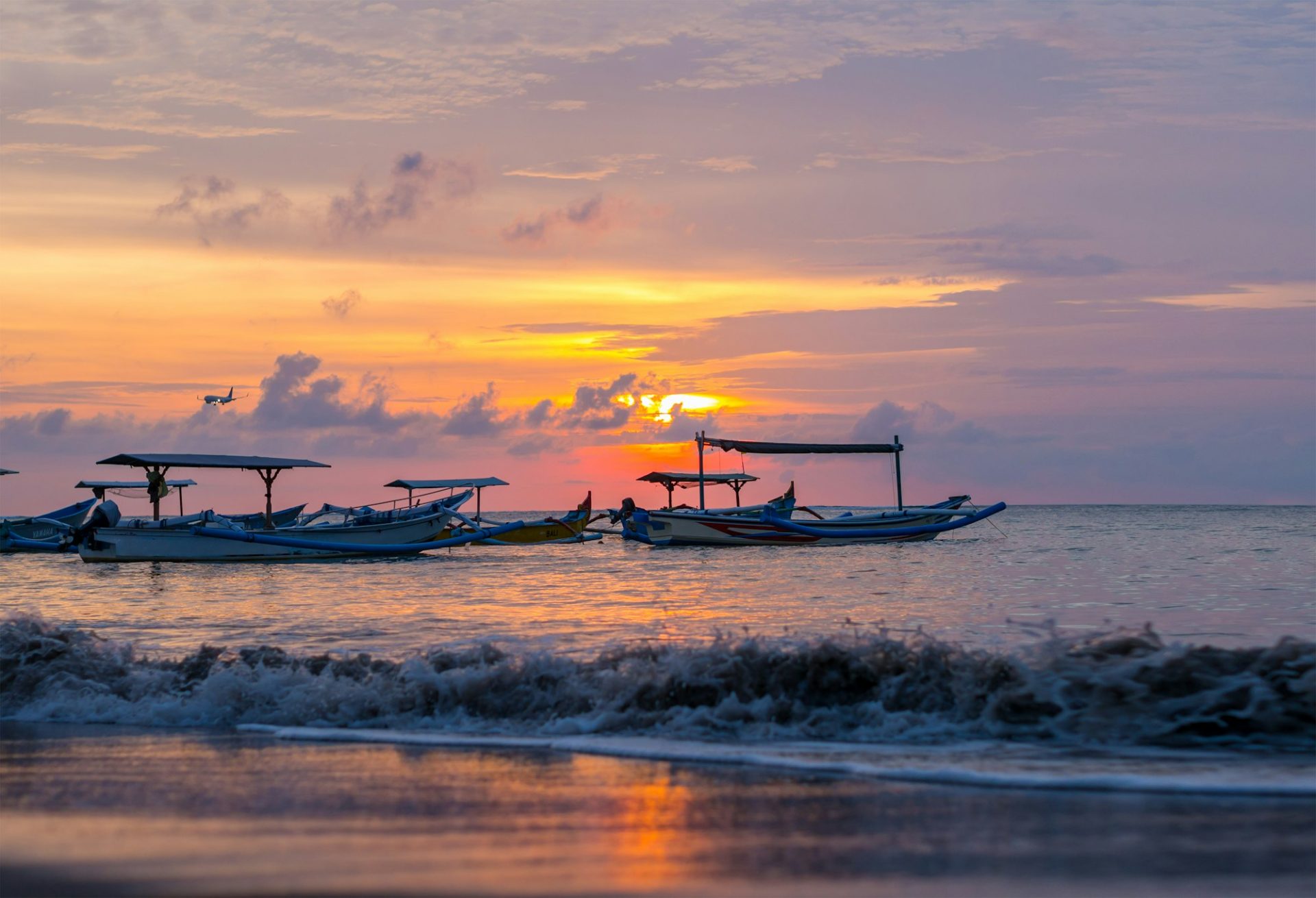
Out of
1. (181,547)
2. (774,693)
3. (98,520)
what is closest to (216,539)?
(181,547)

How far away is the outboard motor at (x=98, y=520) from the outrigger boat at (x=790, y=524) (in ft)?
78.2

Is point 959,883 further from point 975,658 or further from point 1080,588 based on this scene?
point 1080,588

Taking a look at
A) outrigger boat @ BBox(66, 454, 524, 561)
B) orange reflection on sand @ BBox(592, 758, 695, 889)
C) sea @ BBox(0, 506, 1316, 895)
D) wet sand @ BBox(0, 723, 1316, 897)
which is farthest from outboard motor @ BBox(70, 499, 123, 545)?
orange reflection on sand @ BBox(592, 758, 695, 889)

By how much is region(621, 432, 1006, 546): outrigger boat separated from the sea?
114ft

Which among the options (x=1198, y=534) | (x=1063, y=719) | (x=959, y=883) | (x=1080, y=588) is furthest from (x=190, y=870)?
(x=1198, y=534)

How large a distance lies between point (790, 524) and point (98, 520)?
28.8 m

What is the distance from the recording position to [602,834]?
23.3ft

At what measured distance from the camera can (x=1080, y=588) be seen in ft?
102

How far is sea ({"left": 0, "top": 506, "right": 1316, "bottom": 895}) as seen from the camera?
248 inches

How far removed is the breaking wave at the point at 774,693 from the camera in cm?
1005

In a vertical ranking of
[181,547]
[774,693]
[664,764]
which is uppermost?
[181,547]

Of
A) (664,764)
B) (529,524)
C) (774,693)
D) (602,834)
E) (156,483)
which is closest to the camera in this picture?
(602,834)

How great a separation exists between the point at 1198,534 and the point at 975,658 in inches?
2588

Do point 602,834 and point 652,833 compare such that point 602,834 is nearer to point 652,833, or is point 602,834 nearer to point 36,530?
point 652,833
